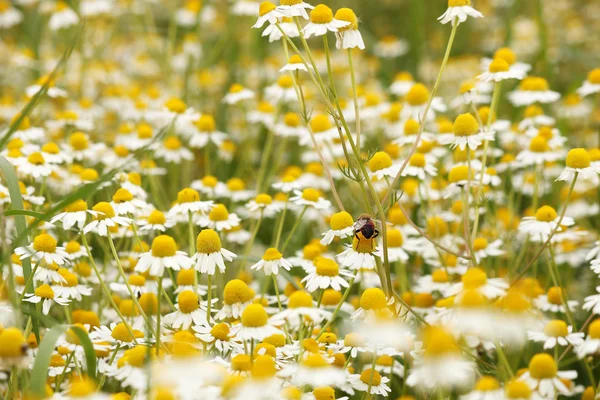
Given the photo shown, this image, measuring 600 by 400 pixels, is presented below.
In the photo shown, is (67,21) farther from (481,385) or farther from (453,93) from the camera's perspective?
(481,385)

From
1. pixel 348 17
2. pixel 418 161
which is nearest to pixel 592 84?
pixel 418 161

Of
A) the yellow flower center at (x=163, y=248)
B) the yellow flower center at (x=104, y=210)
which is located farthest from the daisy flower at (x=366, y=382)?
the yellow flower center at (x=104, y=210)

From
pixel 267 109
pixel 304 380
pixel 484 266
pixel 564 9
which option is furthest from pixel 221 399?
pixel 564 9

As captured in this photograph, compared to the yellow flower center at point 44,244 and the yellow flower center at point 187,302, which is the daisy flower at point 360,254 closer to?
the yellow flower center at point 187,302

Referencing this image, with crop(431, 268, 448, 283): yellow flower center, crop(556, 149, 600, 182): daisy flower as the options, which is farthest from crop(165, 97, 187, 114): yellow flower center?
crop(556, 149, 600, 182): daisy flower

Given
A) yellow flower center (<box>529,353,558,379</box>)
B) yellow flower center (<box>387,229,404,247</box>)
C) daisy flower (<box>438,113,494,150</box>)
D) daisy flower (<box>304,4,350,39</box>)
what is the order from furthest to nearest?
yellow flower center (<box>387,229,404,247</box>) → daisy flower (<box>438,113,494,150</box>) → daisy flower (<box>304,4,350,39</box>) → yellow flower center (<box>529,353,558,379</box>)

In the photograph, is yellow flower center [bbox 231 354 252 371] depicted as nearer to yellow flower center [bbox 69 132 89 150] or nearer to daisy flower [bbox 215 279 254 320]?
daisy flower [bbox 215 279 254 320]
